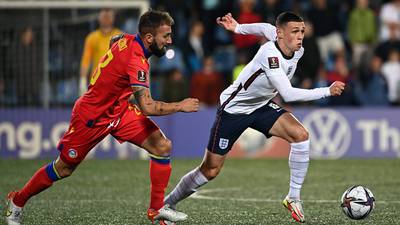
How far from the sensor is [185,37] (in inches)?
771

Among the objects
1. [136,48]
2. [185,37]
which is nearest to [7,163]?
[185,37]

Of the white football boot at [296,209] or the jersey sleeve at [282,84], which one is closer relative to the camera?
the jersey sleeve at [282,84]

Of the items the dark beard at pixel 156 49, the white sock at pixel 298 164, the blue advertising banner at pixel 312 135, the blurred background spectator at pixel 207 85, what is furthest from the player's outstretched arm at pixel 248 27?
the blurred background spectator at pixel 207 85

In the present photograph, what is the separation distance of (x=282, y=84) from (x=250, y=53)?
9930mm

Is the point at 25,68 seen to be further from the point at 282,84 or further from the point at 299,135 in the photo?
the point at 282,84

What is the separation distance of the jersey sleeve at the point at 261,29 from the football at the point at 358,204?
1818 mm

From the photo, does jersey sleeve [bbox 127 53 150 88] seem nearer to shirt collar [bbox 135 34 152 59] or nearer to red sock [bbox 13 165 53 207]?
shirt collar [bbox 135 34 152 59]

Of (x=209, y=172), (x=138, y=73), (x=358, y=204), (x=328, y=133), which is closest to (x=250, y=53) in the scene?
(x=328, y=133)

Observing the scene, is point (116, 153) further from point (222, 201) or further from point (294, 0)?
point (222, 201)

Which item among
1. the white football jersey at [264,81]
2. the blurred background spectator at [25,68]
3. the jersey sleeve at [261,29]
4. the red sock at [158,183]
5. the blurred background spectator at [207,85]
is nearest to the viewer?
the red sock at [158,183]

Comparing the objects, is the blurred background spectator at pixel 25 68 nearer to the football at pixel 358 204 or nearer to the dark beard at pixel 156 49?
the dark beard at pixel 156 49

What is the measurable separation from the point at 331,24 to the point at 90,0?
17.2 ft

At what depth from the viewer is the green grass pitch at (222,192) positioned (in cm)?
917

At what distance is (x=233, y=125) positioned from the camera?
363 inches
